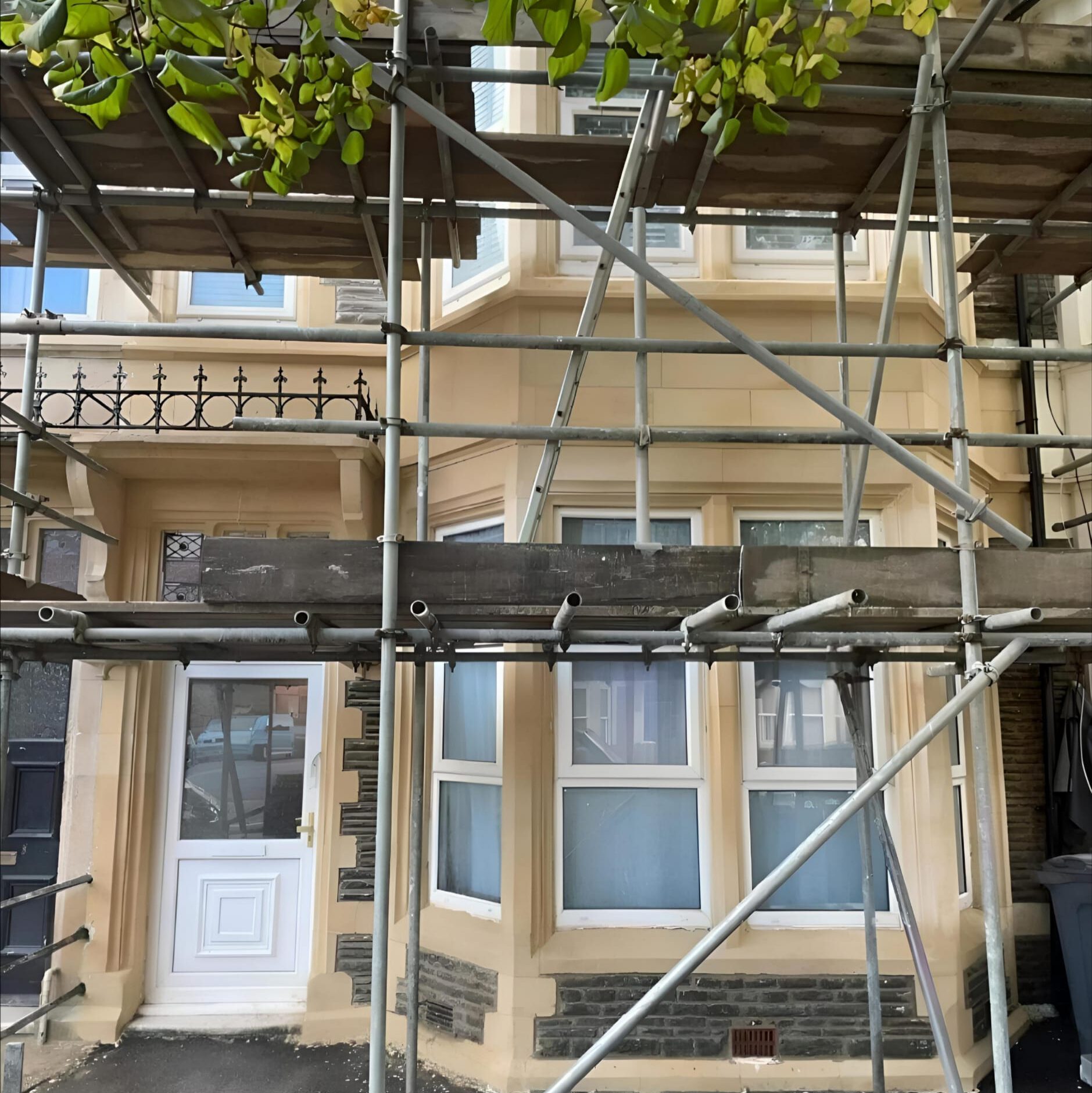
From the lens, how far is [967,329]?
5.67 meters

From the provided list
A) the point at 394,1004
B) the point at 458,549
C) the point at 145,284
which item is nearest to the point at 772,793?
the point at 394,1004

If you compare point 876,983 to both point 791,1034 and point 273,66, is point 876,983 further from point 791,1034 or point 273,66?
point 273,66

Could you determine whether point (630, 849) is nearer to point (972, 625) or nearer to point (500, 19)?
point (972, 625)

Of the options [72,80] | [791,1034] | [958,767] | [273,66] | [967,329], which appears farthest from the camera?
[967,329]

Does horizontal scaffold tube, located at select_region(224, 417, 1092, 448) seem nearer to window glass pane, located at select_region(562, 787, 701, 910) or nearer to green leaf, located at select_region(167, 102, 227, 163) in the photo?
green leaf, located at select_region(167, 102, 227, 163)

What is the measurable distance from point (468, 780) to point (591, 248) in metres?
3.18

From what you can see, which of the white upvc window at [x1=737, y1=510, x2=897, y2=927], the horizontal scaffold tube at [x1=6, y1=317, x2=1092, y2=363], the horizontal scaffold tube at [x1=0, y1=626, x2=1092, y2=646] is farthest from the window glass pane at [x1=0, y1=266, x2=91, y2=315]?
the white upvc window at [x1=737, y1=510, x2=897, y2=927]

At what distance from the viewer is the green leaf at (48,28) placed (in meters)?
1.90

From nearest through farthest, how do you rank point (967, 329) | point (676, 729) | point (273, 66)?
1. point (273, 66)
2. point (676, 729)
3. point (967, 329)

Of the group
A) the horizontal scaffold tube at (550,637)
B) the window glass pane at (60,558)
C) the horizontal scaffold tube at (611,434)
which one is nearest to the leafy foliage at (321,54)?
the horizontal scaffold tube at (611,434)

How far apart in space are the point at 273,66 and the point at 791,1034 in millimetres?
4842

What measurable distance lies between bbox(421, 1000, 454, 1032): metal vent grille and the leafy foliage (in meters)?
4.06

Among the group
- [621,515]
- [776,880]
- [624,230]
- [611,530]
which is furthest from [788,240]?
[776,880]

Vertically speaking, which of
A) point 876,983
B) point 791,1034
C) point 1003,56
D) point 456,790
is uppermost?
point 1003,56
